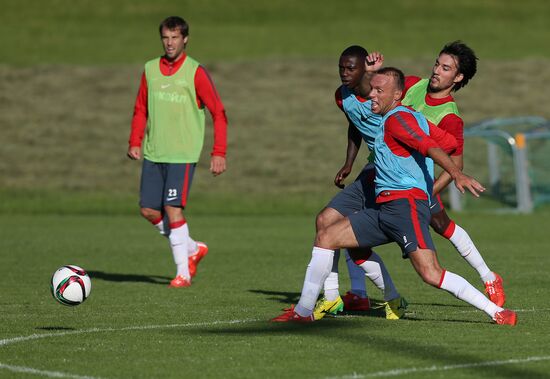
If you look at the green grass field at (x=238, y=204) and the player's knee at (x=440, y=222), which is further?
the player's knee at (x=440, y=222)

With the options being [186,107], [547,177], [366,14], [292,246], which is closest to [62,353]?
[186,107]

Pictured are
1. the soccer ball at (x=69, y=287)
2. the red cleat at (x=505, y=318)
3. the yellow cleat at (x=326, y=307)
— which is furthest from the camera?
the yellow cleat at (x=326, y=307)

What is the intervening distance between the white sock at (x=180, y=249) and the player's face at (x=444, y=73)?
12.6 ft

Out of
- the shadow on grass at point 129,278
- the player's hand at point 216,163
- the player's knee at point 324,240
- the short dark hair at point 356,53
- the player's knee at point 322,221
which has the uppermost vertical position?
the short dark hair at point 356,53

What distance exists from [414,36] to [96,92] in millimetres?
15626

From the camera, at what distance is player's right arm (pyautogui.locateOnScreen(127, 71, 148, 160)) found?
1307cm

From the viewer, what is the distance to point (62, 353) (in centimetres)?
832

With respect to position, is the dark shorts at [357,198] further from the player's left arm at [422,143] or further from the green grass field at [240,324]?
the player's left arm at [422,143]

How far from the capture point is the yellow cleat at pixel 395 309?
9875 mm

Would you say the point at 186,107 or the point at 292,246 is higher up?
the point at 186,107

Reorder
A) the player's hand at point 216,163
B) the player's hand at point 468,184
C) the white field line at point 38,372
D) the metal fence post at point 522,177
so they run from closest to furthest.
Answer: the white field line at point 38,372 → the player's hand at point 468,184 → the player's hand at point 216,163 → the metal fence post at point 522,177

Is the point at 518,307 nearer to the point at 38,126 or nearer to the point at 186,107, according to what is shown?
the point at 186,107

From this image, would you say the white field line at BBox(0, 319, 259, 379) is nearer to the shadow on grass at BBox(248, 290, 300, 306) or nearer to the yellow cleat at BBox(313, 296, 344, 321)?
the yellow cleat at BBox(313, 296, 344, 321)

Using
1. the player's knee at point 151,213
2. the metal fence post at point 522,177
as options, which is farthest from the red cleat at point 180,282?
the metal fence post at point 522,177
